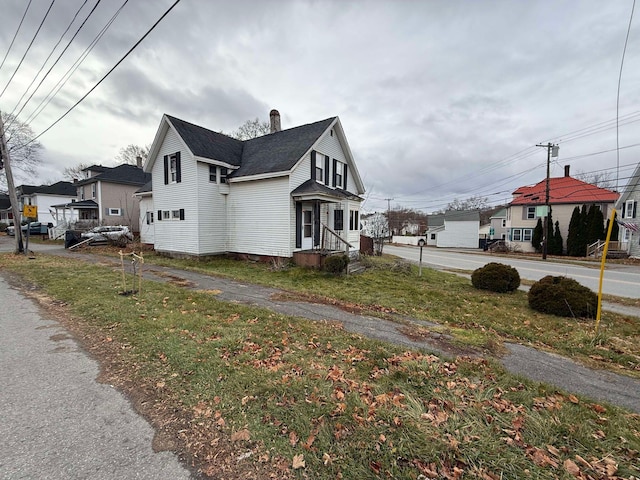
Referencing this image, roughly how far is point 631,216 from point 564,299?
28.3 m

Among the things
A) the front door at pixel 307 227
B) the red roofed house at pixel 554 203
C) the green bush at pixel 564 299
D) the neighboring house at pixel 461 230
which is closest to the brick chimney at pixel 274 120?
the front door at pixel 307 227

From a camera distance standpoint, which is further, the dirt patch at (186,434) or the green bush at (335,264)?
the green bush at (335,264)

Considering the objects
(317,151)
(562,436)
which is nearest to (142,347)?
(562,436)

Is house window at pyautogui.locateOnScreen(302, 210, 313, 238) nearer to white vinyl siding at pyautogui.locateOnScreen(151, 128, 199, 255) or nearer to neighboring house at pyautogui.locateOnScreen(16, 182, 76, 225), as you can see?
white vinyl siding at pyautogui.locateOnScreen(151, 128, 199, 255)

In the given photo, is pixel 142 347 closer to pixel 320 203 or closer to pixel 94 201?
pixel 320 203

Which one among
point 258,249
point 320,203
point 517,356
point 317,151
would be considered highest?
point 317,151

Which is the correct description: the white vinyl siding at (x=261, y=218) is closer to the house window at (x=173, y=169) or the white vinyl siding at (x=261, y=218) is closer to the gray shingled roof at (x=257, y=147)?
the gray shingled roof at (x=257, y=147)

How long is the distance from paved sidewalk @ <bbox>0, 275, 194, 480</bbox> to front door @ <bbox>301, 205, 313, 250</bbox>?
10315mm

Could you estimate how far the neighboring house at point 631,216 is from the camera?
942 inches

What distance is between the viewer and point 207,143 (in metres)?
15.6

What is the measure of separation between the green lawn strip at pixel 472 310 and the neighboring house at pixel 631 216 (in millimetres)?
24129

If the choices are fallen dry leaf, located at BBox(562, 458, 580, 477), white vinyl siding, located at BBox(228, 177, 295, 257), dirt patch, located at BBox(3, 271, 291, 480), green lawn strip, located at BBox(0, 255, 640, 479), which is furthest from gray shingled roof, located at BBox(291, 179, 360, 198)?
fallen dry leaf, located at BBox(562, 458, 580, 477)

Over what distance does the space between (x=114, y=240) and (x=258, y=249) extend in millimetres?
12814

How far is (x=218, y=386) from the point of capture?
340 centimetres
